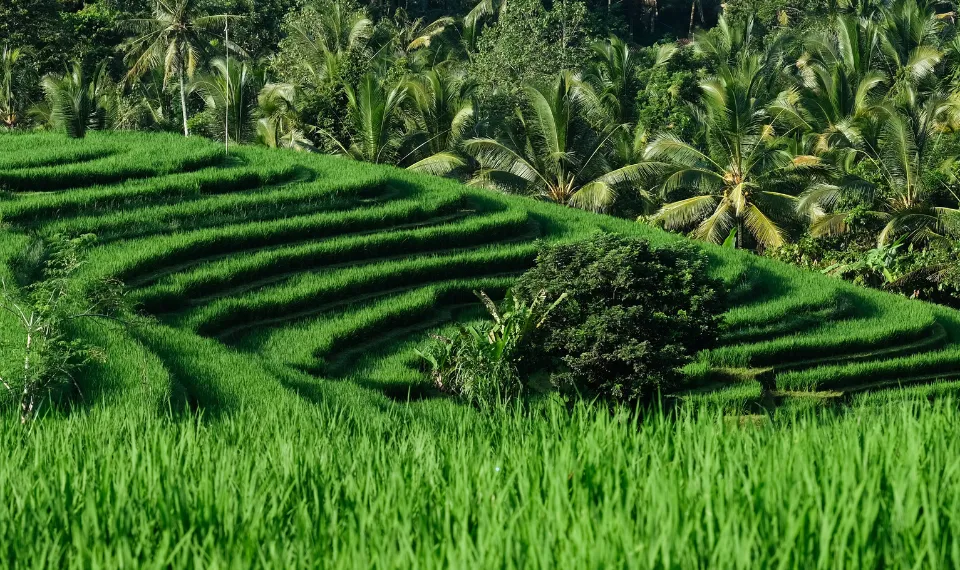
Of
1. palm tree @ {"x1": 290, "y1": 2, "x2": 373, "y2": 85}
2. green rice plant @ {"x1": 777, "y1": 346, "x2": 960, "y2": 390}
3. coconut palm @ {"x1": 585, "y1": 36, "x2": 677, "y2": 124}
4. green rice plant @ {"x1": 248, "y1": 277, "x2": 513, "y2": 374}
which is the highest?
palm tree @ {"x1": 290, "y1": 2, "x2": 373, "y2": 85}

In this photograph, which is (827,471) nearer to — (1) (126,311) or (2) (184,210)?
(1) (126,311)

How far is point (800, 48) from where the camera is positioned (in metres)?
29.3

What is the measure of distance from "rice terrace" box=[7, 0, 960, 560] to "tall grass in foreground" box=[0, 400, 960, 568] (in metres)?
0.02

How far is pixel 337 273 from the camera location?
11.6 metres

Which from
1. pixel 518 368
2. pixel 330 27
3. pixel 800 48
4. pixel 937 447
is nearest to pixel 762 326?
pixel 518 368

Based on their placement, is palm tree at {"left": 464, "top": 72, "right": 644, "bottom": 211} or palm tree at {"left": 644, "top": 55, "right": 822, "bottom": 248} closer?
palm tree at {"left": 644, "top": 55, "right": 822, "bottom": 248}

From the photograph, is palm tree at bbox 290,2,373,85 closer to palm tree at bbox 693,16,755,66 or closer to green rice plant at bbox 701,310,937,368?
palm tree at bbox 693,16,755,66

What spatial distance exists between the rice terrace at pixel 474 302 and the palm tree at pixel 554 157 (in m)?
0.08

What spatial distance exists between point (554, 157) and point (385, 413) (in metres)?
11.5

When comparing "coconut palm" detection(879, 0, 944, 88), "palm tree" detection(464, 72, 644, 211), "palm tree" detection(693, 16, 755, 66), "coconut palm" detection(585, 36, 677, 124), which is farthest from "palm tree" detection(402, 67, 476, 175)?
"coconut palm" detection(879, 0, 944, 88)

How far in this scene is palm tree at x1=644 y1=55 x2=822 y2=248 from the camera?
1795 cm

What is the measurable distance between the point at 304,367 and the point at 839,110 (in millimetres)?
15454

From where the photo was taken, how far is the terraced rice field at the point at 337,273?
10297 millimetres

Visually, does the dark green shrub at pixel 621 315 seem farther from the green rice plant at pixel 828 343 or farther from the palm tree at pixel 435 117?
the palm tree at pixel 435 117
